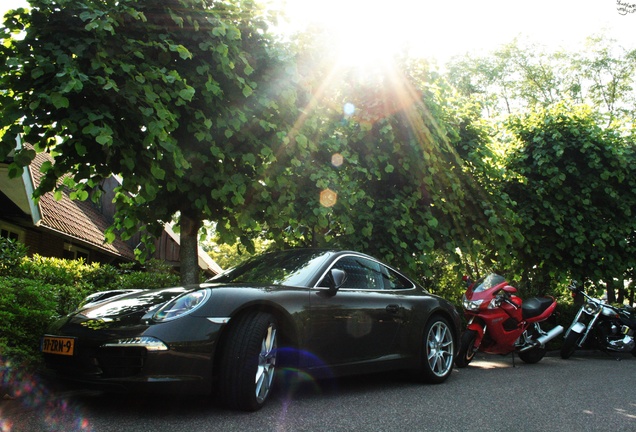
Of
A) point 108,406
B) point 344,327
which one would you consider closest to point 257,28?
point 344,327

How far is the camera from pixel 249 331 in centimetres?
441

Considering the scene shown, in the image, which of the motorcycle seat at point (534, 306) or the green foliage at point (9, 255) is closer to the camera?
the green foliage at point (9, 255)

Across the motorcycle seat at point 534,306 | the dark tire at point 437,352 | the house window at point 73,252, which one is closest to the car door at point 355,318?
the dark tire at point 437,352

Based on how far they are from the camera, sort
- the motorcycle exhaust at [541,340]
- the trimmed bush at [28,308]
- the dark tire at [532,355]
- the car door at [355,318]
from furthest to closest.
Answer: the dark tire at [532,355], the motorcycle exhaust at [541,340], the car door at [355,318], the trimmed bush at [28,308]

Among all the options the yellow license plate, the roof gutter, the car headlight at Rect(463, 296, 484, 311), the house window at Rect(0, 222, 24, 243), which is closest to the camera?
the yellow license plate

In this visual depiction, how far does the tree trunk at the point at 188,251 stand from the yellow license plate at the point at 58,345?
380cm

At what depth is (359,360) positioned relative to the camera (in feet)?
18.3

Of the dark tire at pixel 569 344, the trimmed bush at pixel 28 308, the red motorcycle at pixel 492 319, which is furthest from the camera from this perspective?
the dark tire at pixel 569 344

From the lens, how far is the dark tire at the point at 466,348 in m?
8.23

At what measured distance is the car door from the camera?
5139mm

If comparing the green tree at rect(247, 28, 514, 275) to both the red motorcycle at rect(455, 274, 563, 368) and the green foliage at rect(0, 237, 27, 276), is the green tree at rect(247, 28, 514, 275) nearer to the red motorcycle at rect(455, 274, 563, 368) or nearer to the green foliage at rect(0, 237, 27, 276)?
the red motorcycle at rect(455, 274, 563, 368)

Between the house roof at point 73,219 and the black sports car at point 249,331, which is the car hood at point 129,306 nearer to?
the black sports car at point 249,331

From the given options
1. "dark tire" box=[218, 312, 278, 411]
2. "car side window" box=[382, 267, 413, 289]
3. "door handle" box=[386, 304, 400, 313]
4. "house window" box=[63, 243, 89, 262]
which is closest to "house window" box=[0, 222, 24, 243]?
"house window" box=[63, 243, 89, 262]

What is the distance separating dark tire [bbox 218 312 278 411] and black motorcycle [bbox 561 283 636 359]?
8.22 meters
